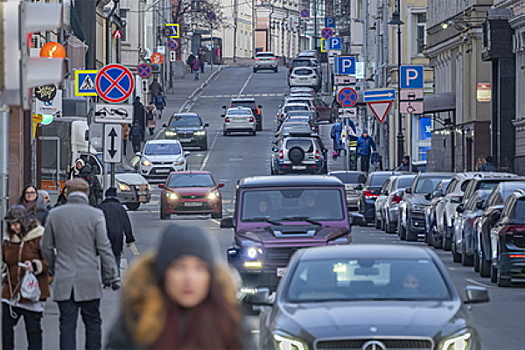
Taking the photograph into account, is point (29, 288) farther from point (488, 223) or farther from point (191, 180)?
point (191, 180)

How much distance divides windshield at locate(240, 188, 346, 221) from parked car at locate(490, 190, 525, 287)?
329 cm

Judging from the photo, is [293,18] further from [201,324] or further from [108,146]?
[201,324]

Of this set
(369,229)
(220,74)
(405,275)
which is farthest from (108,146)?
(220,74)

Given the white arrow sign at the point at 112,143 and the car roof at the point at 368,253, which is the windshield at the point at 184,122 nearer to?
the white arrow sign at the point at 112,143

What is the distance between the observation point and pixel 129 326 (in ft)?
17.3

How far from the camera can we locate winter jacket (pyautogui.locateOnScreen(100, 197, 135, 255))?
64.3ft

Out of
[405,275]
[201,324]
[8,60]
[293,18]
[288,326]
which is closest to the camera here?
[201,324]

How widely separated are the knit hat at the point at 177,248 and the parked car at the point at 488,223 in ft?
57.0

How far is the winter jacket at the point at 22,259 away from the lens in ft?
42.1

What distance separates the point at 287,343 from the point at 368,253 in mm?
1400

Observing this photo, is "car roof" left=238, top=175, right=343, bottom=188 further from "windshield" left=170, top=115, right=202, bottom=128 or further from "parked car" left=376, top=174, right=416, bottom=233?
"windshield" left=170, top=115, right=202, bottom=128

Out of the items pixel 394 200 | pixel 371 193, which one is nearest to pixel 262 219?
pixel 394 200

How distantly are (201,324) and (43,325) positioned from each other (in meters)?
11.8

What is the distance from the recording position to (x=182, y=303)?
518cm
